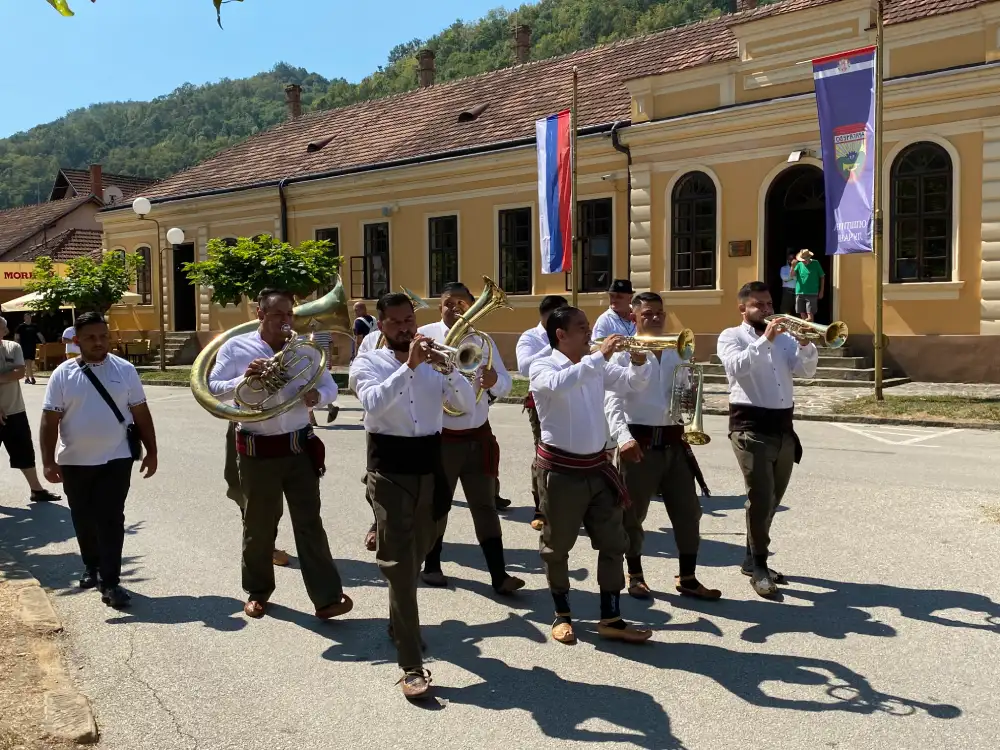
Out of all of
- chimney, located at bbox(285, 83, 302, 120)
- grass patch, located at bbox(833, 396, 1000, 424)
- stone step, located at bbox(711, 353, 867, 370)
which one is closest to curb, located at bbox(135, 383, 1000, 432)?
grass patch, located at bbox(833, 396, 1000, 424)

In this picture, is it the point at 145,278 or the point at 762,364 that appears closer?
the point at 762,364

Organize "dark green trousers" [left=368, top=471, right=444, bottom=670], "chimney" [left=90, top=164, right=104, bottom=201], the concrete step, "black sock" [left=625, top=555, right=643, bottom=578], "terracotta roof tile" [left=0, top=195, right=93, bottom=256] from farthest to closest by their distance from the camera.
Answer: "chimney" [left=90, top=164, right=104, bottom=201]
"terracotta roof tile" [left=0, top=195, right=93, bottom=256]
the concrete step
"black sock" [left=625, top=555, right=643, bottom=578]
"dark green trousers" [left=368, top=471, right=444, bottom=670]

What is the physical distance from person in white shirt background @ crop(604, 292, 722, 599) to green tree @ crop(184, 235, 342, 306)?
17010mm

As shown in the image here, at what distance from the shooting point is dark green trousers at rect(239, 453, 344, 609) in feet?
17.6

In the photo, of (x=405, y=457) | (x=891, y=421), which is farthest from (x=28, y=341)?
(x=405, y=457)

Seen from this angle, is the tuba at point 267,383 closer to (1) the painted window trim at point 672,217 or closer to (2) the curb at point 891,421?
(2) the curb at point 891,421

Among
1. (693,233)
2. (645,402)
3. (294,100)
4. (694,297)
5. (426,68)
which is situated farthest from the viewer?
(294,100)

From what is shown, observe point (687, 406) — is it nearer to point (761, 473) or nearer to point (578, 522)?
point (761, 473)

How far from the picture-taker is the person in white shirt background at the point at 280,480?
5.36 m

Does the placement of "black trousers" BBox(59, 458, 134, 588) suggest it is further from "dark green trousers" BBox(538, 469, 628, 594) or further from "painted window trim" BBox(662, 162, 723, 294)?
"painted window trim" BBox(662, 162, 723, 294)

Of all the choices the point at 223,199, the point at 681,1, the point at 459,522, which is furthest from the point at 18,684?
the point at 681,1

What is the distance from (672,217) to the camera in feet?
67.8

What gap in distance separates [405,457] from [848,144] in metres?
13.5

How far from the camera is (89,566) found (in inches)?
245
